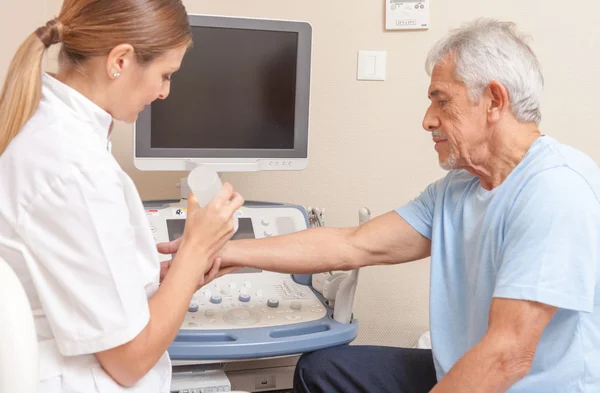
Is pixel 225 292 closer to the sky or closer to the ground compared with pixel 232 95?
closer to the ground

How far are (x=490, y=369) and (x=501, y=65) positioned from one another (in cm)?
61

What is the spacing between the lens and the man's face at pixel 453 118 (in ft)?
4.67

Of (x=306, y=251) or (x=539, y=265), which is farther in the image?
(x=306, y=251)

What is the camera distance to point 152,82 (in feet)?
3.67

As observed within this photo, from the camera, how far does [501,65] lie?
137 centimetres

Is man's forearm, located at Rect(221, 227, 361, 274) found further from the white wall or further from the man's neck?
the white wall

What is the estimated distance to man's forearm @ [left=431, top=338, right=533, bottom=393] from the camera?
1180 mm

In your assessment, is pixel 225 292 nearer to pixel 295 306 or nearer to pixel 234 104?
pixel 295 306

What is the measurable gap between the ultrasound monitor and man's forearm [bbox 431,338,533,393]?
0.90 metres

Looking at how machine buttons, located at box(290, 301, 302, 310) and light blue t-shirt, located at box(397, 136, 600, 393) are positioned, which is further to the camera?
machine buttons, located at box(290, 301, 302, 310)

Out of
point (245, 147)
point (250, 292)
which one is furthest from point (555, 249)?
point (245, 147)

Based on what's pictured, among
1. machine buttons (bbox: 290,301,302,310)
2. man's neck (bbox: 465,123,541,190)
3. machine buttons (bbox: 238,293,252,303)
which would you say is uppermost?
man's neck (bbox: 465,123,541,190)

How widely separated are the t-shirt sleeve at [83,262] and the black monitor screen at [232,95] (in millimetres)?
866

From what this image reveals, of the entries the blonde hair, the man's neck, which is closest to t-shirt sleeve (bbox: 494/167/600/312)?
the man's neck
